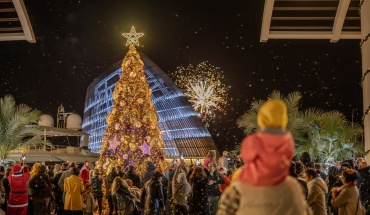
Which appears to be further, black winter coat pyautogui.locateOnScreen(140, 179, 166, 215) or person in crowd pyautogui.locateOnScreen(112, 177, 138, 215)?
black winter coat pyautogui.locateOnScreen(140, 179, 166, 215)

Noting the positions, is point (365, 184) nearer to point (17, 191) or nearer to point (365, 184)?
point (365, 184)

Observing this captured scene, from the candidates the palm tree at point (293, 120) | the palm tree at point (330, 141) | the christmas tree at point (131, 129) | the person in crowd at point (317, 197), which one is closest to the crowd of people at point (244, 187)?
the person in crowd at point (317, 197)

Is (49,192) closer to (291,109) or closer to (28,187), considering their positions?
(28,187)

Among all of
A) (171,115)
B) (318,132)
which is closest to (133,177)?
(318,132)

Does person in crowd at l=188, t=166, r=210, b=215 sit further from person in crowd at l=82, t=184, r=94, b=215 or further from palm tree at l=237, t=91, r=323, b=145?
palm tree at l=237, t=91, r=323, b=145

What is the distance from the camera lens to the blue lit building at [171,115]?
55281mm

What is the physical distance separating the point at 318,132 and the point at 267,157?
95.6 feet

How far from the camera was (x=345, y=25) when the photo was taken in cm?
1329

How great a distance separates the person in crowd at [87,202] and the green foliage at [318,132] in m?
18.4

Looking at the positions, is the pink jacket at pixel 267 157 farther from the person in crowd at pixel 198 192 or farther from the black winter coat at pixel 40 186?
the black winter coat at pixel 40 186

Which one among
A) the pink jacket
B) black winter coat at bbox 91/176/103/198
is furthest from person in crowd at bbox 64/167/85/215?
the pink jacket

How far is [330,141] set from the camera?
30906 mm

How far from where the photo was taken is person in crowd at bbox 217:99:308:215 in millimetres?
3482

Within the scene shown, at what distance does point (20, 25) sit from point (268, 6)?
5972mm
